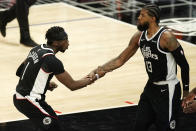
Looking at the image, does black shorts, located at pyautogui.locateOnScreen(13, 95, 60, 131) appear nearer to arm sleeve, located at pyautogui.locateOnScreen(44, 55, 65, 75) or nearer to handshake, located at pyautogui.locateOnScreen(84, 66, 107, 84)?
arm sleeve, located at pyautogui.locateOnScreen(44, 55, 65, 75)

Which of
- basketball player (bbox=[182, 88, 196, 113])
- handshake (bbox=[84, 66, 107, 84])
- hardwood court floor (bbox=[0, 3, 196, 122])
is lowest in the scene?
hardwood court floor (bbox=[0, 3, 196, 122])

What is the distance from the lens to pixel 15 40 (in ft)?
41.2

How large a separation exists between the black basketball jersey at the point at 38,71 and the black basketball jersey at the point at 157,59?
0.86 metres

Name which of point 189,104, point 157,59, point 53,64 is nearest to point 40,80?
point 53,64

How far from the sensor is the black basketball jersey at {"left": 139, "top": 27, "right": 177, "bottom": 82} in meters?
6.35

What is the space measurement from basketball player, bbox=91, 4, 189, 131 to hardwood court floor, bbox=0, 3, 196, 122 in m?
2.29

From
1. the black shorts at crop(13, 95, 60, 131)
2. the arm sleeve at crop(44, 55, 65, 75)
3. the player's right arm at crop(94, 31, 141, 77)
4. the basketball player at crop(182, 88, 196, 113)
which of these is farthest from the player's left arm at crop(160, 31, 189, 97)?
the black shorts at crop(13, 95, 60, 131)

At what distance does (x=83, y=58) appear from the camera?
444 inches

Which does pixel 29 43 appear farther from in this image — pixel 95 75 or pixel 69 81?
pixel 69 81

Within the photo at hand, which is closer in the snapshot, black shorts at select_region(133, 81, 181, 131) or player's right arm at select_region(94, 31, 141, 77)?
black shorts at select_region(133, 81, 181, 131)

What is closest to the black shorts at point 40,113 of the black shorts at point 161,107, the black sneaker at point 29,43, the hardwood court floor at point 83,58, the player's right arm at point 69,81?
the player's right arm at point 69,81

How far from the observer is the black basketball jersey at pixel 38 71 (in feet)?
20.6

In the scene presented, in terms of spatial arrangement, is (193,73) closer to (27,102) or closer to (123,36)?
(123,36)

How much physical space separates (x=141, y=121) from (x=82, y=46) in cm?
571
